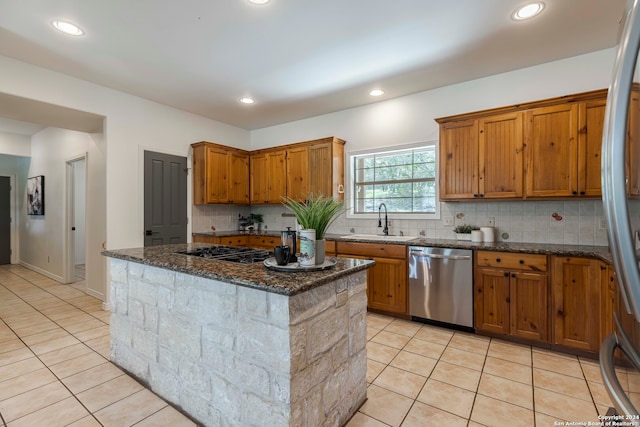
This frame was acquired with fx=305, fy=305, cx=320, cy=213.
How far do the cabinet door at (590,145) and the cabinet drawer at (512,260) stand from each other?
0.70m

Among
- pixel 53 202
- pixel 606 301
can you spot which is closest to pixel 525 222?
pixel 606 301

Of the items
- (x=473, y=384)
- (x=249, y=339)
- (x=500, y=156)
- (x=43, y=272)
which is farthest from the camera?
(x=43, y=272)

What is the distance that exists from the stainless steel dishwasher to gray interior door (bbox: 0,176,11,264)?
854 centimetres

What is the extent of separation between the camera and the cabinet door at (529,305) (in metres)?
2.69

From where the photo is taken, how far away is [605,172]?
24.4 inches

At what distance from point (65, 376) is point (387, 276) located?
9.78 ft

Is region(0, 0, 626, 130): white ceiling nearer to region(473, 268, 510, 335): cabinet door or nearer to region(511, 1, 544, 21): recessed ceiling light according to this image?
region(511, 1, 544, 21): recessed ceiling light

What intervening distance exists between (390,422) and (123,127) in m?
4.23

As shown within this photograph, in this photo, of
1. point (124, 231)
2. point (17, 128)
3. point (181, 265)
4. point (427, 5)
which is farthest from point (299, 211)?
point (17, 128)

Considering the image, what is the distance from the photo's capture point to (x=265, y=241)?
15.2 ft

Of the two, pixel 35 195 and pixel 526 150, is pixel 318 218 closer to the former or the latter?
pixel 526 150

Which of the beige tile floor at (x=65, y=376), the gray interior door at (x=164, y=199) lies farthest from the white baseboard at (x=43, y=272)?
the gray interior door at (x=164, y=199)

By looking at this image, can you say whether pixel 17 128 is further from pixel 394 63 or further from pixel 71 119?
pixel 394 63

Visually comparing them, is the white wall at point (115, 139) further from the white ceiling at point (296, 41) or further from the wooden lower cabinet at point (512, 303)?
the wooden lower cabinet at point (512, 303)
